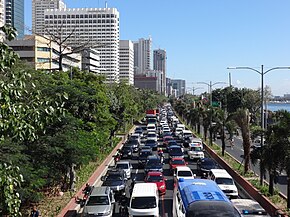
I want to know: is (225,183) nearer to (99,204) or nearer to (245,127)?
(99,204)

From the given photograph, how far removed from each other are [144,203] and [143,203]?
42mm

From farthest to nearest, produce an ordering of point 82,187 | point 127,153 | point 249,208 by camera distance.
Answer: point 127,153
point 82,187
point 249,208

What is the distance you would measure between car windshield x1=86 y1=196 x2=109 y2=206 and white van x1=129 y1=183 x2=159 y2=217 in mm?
1511

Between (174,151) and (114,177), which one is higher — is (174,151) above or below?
above

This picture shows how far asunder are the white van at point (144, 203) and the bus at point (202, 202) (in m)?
1.25

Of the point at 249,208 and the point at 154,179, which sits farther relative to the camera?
the point at 154,179

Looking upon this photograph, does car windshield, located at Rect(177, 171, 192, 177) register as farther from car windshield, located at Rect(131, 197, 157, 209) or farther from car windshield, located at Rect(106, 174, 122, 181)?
car windshield, located at Rect(131, 197, 157, 209)

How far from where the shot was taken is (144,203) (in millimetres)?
18688

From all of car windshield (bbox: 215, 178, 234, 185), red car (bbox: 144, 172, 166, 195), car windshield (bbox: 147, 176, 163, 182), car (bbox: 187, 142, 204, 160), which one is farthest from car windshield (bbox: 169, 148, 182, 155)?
car windshield (bbox: 215, 178, 234, 185)

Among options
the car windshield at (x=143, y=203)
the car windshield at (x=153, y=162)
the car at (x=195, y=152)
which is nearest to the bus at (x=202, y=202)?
the car windshield at (x=143, y=203)

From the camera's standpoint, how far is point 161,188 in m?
24.4

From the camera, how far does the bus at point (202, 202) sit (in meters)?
13.5

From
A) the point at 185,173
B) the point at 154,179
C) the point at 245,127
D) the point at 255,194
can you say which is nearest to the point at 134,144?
the point at 245,127

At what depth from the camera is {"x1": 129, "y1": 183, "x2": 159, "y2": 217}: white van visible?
1825 centimetres
